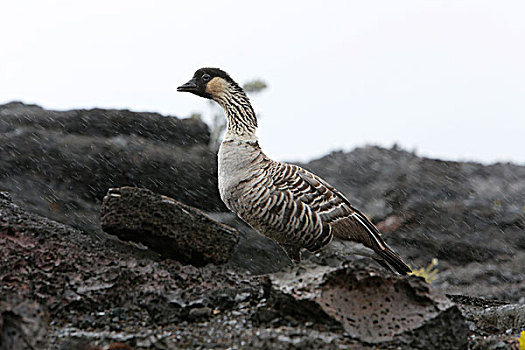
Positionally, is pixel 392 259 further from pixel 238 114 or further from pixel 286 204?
pixel 238 114

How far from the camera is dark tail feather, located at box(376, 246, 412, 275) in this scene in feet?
22.3

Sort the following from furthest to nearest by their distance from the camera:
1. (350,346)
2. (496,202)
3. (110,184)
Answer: (496,202) < (110,184) < (350,346)

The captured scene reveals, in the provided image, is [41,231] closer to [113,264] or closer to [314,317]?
[113,264]

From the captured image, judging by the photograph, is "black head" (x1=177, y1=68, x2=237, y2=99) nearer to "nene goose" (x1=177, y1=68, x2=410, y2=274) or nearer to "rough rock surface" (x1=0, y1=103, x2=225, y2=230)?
"nene goose" (x1=177, y1=68, x2=410, y2=274)

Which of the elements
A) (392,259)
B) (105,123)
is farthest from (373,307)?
(105,123)

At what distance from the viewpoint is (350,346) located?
12.0 ft

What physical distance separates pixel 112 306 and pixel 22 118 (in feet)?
24.3

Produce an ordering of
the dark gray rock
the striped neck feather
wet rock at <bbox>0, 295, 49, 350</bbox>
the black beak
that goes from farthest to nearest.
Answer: the dark gray rock, the black beak, the striped neck feather, wet rock at <bbox>0, 295, 49, 350</bbox>

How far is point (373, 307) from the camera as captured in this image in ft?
13.2

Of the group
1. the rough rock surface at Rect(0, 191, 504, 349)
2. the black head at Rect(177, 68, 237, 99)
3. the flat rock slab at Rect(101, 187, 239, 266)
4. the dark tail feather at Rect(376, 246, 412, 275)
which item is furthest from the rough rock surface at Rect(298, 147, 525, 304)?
the rough rock surface at Rect(0, 191, 504, 349)

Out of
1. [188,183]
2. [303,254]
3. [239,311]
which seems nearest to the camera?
[239,311]

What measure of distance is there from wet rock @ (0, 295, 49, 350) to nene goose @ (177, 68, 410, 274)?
3.37 metres

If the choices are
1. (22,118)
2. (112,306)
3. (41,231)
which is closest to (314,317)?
(112,306)

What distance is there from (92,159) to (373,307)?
24.0 feet
